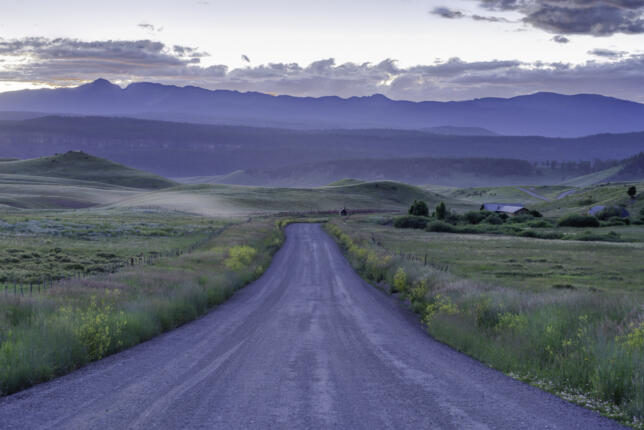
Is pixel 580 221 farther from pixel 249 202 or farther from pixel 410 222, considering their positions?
pixel 249 202

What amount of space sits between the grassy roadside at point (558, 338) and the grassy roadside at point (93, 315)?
8822 millimetres

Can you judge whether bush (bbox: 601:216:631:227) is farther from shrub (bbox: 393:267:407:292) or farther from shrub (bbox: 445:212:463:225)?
shrub (bbox: 393:267:407:292)

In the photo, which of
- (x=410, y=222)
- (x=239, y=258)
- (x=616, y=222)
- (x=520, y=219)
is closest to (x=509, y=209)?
(x=520, y=219)

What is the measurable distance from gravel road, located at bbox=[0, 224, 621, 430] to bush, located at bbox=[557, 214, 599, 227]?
80748 mm

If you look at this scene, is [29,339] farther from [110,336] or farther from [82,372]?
[110,336]

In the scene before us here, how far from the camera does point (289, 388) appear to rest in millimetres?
10711

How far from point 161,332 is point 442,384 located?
31.9 feet

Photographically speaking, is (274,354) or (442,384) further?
(274,354)

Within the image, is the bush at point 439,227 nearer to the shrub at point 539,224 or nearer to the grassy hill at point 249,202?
the shrub at point 539,224

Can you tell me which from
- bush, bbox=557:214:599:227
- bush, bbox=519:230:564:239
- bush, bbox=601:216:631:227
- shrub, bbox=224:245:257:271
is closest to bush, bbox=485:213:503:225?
bush, bbox=557:214:599:227

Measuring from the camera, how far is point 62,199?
145000 mm

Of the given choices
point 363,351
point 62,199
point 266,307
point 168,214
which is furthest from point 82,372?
point 62,199

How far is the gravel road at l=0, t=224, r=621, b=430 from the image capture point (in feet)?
29.2

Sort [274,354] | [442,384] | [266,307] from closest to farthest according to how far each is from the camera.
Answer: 1. [442,384]
2. [274,354]
3. [266,307]
